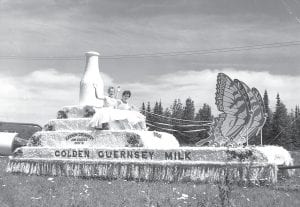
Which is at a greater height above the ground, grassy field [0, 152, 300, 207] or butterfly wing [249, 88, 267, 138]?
butterfly wing [249, 88, 267, 138]

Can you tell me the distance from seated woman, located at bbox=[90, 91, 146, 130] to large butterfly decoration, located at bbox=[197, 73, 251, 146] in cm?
211

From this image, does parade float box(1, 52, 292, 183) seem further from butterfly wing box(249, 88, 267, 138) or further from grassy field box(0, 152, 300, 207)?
grassy field box(0, 152, 300, 207)

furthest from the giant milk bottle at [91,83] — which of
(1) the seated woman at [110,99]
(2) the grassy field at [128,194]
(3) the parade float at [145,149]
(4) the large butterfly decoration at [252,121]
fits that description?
(4) the large butterfly decoration at [252,121]

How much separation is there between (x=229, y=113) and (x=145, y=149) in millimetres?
2284

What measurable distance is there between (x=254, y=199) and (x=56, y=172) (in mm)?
5929

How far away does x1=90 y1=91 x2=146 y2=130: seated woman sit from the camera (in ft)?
35.8

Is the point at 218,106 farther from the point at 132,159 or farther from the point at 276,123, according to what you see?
the point at 276,123

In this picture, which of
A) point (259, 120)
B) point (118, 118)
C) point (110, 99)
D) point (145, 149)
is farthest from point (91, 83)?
point (259, 120)

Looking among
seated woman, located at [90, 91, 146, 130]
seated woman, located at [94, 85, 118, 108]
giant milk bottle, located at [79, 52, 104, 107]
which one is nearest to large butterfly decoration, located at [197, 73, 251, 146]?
seated woman, located at [90, 91, 146, 130]

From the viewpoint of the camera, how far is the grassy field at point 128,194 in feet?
21.2

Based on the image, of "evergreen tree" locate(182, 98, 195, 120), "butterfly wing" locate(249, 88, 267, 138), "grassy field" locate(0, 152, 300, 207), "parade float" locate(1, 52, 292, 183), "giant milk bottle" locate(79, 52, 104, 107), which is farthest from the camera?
"evergreen tree" locate(182, 98, 195, 120)

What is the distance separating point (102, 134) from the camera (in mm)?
10836

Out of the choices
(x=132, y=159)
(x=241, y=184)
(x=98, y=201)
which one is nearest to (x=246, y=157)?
(x=241, y=184)

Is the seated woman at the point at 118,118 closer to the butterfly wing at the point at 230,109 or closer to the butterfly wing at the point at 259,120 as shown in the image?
the butterfly wing at the point at 230,109
